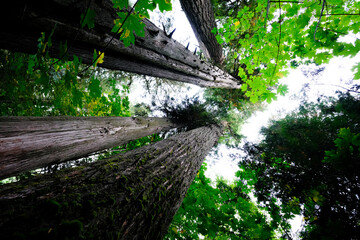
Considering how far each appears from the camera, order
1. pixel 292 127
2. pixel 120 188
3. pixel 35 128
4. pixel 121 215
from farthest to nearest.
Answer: pixel 292 127
pixel 35 128
pixel 120 188
pixel 121 215

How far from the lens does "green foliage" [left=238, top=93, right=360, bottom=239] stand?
246 cm

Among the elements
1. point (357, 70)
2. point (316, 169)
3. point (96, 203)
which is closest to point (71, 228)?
point (96, 203)

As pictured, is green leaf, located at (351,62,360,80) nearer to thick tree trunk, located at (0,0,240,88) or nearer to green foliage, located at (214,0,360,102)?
green foliage, located at (214,0,360,102)

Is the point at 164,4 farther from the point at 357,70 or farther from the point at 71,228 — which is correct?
the point at 357,70

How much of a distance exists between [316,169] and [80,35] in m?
4.83

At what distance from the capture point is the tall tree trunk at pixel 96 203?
617 millimetres

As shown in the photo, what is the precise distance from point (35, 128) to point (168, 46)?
201 centimetres

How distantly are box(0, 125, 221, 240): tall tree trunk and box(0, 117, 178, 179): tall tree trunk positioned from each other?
1.94 ft

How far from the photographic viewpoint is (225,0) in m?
5.26

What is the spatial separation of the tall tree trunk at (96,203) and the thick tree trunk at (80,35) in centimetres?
89

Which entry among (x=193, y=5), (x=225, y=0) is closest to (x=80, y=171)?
(x=193, y=5)

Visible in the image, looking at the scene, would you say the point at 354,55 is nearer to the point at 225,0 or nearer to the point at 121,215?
the point at 121,215

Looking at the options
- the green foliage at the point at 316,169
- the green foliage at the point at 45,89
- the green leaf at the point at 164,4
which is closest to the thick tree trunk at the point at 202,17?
the green foliage at the point at 45,89

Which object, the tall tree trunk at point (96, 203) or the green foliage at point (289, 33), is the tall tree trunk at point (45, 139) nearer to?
the tall tree trunk at point (96, 203)
